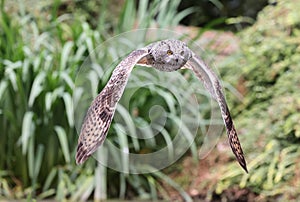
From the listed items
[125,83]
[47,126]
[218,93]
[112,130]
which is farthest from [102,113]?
[47,126]

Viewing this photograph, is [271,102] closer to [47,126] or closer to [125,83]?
[47,126]

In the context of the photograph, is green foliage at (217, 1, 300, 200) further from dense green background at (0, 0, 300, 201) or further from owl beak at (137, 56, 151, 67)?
owl beak at (137, 56, 151, 67)

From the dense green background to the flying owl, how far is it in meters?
2.38

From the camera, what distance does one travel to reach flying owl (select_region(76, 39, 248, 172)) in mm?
766

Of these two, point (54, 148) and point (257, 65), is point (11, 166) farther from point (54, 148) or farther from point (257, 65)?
point (257, 65)

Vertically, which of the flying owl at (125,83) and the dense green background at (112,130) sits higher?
the flying owl at (125,83)

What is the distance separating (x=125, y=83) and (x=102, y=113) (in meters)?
0.05

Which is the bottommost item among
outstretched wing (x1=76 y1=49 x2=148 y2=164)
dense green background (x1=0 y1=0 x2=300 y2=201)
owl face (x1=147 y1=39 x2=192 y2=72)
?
dense green background (x1=0 y1=0 x2=300 y2=201)

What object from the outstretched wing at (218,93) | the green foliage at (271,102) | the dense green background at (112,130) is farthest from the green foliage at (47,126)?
the outstretched wing at (218,93)

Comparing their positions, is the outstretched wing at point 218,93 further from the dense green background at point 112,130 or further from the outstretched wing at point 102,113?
the dense green background at point 112,130

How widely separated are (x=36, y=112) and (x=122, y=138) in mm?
699

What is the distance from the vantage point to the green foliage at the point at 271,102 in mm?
3205

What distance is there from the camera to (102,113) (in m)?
0.78

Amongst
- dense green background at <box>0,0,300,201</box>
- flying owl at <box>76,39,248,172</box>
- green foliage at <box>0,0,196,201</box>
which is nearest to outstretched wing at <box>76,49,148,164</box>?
flying owl at <box>76,39,248,172</box>
